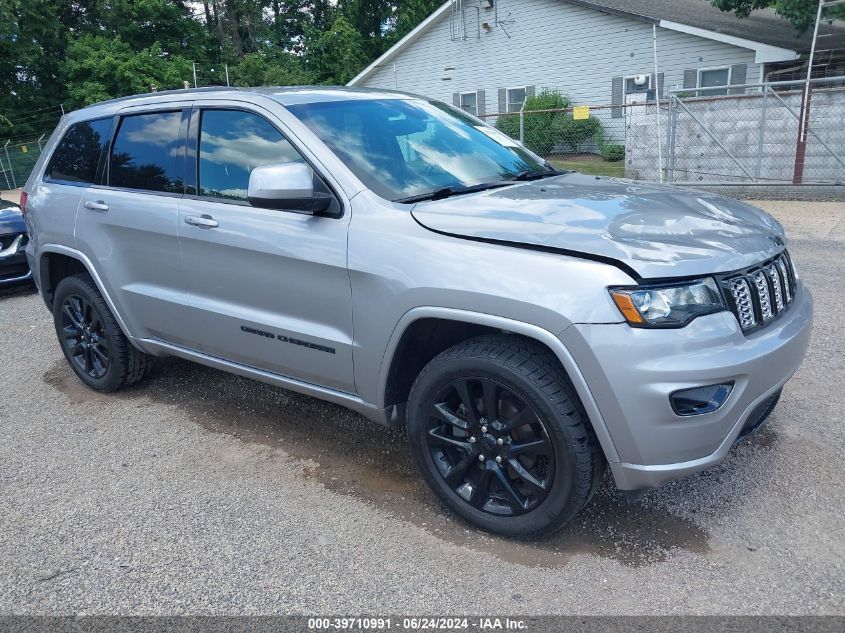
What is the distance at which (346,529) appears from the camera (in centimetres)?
309

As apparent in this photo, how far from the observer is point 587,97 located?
826 inches

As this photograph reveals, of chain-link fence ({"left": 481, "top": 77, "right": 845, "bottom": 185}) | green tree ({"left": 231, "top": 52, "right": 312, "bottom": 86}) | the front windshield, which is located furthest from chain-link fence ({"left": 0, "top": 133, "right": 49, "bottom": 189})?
the front windshield

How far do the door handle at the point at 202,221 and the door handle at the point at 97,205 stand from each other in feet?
2.74

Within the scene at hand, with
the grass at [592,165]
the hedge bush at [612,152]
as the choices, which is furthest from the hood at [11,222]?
the hedge bush at [612,152]

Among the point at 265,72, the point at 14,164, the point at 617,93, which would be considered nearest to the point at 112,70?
the point at 14,164

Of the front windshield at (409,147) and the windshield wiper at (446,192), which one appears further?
the front windshield at (409,147)

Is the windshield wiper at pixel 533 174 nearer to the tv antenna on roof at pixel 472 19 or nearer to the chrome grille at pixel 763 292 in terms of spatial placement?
the chrome grille at pixel 763 292

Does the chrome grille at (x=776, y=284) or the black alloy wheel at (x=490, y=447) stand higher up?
the chrome grille at (x=776, y=284)

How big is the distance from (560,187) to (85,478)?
2901 millimetres

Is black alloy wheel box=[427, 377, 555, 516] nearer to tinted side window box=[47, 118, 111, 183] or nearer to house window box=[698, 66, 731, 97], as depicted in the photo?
tinted side window box=[47, 118, 111, 183]

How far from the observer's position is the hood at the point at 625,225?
8.31 feet

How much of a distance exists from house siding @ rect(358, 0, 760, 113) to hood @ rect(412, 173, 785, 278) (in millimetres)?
17136

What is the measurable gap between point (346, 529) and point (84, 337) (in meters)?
2.74

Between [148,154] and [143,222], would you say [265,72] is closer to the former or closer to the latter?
[148,154]
